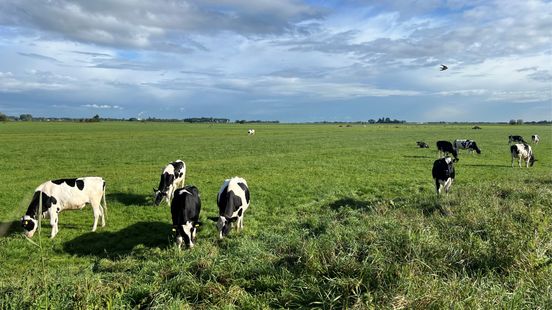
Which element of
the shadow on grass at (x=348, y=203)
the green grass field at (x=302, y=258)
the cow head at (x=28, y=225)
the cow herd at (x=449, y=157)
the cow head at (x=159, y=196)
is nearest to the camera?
the green grass field at (x=302, y=258)

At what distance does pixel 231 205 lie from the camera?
11.4m

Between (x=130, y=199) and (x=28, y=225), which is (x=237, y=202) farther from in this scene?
(x=130, y=199)

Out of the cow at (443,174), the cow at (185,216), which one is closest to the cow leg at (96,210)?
the cow at (185,216)

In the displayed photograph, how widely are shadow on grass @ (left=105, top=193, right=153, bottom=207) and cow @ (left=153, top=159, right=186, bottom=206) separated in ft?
1.87

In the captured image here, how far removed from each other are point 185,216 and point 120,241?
8.30 ft

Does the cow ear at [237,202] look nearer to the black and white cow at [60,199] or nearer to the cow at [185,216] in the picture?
the cow at [185,216]

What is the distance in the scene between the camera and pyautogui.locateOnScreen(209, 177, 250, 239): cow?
10672mm

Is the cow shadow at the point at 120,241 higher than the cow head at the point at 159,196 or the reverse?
the reverse

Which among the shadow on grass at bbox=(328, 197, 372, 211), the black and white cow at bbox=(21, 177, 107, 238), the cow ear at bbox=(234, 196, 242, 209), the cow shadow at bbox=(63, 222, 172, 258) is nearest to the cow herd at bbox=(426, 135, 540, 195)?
the shadow on grass at bbox=(328, 197, 372, 211)

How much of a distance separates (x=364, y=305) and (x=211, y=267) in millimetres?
2645

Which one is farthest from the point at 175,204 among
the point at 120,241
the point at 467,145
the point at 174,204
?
the point at 467,145

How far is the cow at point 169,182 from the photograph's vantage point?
14.9 metres

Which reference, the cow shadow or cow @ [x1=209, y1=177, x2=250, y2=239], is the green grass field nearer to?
the cow shadow

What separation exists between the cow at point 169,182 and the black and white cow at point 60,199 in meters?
2.28
